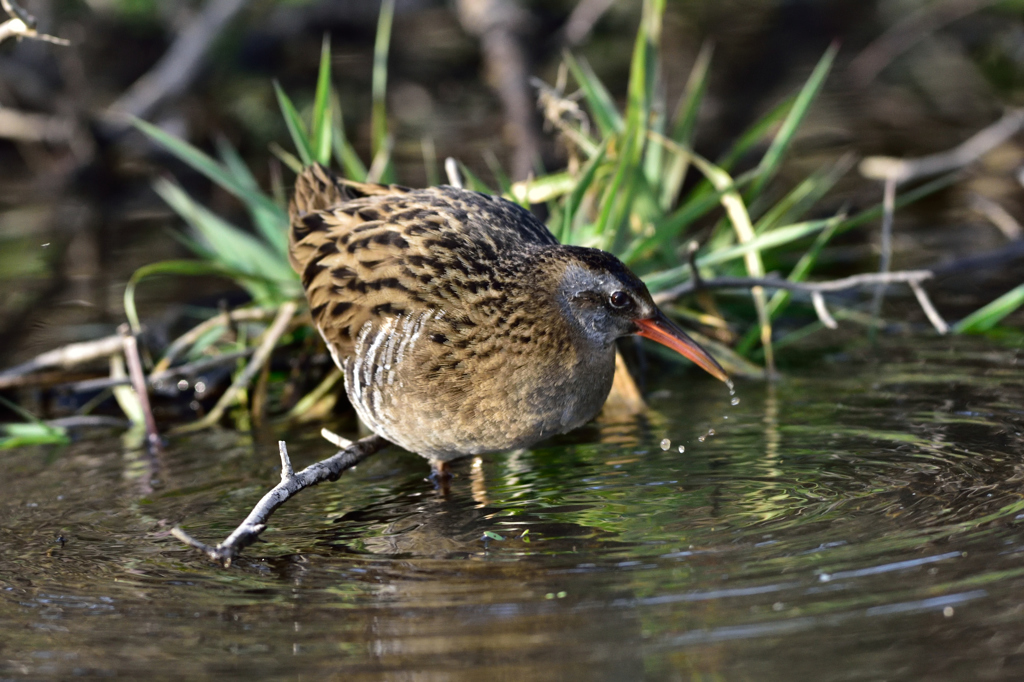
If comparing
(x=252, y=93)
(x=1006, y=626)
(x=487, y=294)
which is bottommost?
(x=1006, y=626)

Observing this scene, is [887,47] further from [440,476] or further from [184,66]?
[440,476]

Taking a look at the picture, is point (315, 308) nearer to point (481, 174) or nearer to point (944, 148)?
point (481, 174)

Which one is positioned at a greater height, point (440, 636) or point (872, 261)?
point (872, 261)

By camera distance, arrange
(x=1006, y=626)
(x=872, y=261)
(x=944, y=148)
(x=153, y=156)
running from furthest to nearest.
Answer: (x=153, y=156) < (x=944, y=148) < (x=872, y=261) < (x=1006, y=626)

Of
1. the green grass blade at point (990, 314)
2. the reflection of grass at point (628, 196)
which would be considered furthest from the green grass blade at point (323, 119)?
the green grass blade at point (990, 314)

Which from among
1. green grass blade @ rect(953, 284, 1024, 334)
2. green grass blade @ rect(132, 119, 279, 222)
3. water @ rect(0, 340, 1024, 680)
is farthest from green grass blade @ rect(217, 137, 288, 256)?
green grass blade @ rect(953, 284, 1024, 334)

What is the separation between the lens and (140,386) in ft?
17.2

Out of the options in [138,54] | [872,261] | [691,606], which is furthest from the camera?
[138,54]

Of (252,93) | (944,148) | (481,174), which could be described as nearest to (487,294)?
(481,174)

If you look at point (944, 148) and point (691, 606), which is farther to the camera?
point (944, 148)

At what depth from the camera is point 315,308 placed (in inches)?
180

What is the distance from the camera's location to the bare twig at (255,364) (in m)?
5.30

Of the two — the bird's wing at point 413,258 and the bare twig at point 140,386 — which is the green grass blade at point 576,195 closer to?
the bird's wing at point 413,258

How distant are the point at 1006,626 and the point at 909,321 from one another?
3274 mm
